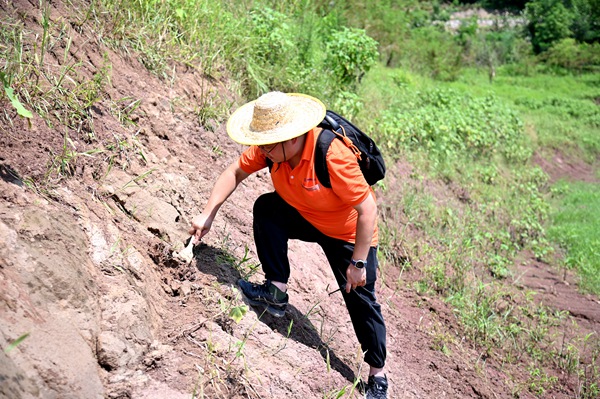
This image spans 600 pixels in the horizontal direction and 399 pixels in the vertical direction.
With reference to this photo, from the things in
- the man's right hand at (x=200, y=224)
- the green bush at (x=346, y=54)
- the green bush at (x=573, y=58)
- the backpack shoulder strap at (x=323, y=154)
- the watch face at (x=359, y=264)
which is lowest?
the green bush at (x=573, y=58)

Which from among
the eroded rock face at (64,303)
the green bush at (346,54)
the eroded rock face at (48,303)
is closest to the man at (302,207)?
the eroded rock face at (64,303)

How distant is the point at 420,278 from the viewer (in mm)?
6320

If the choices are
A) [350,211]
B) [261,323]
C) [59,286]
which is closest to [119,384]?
[59,286]

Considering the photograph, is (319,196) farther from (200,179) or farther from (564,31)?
(564,31)

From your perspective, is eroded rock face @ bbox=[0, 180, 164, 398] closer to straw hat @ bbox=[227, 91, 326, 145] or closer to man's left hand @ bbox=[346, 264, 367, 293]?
straw hat @ bbox=[227, 91, 326, 145]

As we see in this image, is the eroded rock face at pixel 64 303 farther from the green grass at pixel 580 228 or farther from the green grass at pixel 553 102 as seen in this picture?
the green grass at pixel 553 102

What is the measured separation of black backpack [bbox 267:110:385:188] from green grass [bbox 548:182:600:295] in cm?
451

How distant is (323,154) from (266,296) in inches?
41.1

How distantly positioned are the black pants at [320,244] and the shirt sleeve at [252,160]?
237 mm

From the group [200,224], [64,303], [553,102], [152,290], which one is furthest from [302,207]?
[553,102]

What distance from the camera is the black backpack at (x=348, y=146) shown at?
130 inches

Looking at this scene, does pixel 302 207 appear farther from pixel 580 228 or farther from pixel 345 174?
pixel 580 228

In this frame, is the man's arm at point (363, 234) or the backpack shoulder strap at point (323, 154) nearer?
the backpack shoulder strap at point (323, 154)

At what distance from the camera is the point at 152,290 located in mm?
3484
